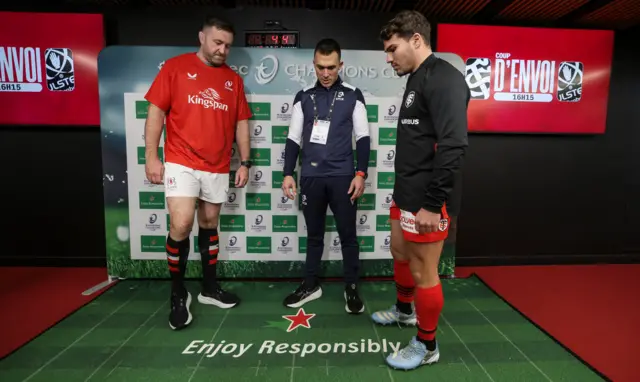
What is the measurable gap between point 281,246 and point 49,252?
2.08 m

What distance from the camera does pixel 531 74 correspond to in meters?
3.17

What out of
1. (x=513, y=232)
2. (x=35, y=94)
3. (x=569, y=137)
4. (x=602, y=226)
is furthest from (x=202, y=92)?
(x=602, y=226)

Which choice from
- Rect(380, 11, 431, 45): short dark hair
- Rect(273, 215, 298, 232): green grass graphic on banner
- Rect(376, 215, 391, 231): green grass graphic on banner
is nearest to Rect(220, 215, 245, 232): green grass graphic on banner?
Rect(273, 215, 298, 232): green grass graphic on banner

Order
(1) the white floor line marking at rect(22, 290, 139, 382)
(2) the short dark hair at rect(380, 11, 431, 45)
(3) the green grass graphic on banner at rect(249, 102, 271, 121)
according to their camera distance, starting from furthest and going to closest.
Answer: (3) the green grass graphic on banner at rect(249, 102, 271, 121), (1) the white floor line marking at rect(22, 290, 139, 382), (2) the short dark hair at rect(380, 11, 431, 45)

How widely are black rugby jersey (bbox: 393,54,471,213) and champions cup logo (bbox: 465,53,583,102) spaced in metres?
1.77

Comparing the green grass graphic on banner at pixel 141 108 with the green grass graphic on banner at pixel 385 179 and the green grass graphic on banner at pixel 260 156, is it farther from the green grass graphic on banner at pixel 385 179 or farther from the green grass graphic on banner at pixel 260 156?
the green grass graphic on banner at pixel 385 179

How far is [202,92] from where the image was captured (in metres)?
2.19

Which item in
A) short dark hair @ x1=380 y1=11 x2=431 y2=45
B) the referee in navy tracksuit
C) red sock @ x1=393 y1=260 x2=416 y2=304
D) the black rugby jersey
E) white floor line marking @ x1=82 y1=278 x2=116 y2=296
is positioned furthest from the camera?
white floor line marking @ x1=82 y1=278 x2=116 y2=296

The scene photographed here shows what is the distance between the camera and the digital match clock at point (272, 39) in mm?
2854

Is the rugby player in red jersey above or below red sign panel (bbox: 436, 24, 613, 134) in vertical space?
below

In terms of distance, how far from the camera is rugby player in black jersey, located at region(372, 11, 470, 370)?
147cm

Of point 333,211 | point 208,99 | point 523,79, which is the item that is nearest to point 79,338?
point 208,99

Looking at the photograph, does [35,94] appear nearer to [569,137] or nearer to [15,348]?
[15,348]

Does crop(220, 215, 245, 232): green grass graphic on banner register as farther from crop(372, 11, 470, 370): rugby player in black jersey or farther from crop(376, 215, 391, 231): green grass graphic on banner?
crop(372, 11, 470, 370): rugby player in black jersey
